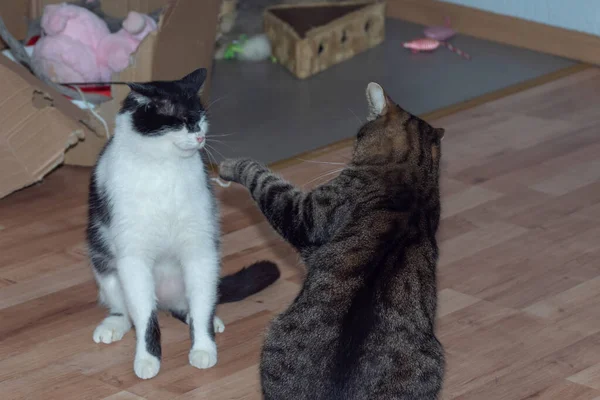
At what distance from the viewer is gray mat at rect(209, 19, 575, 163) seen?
3.46 metres

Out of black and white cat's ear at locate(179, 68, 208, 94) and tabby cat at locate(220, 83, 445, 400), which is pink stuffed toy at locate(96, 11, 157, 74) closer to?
black and white cat's ear at locate(179, 68, 208, 94)

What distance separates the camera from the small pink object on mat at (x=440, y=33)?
4.40 meters

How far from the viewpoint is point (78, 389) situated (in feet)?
6.85

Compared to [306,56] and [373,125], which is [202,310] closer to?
[373,125]

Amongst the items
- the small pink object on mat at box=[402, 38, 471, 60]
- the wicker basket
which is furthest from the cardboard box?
the small pink object on mat at box=[402, 38, 471, 60]

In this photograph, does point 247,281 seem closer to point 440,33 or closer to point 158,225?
point 158,225

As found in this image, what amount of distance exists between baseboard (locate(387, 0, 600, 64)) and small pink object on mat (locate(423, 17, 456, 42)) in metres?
0.11

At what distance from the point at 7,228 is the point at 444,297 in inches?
53.8

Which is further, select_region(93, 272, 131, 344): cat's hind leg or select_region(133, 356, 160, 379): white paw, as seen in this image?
select_region(93, 272, 131, 344): cat's hind leg

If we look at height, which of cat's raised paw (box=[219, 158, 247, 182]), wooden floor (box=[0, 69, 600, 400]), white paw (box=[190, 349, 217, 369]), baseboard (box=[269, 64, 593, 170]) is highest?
cat's raised paw (box=[219, 158, 247, 182])

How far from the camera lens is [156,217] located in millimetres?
2078

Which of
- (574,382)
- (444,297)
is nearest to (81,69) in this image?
(444,297)

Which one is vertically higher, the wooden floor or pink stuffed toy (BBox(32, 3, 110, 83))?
pink stuffed toy (BBox(32, 3, 110, 83))

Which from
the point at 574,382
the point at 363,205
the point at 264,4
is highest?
the point at 363,205
